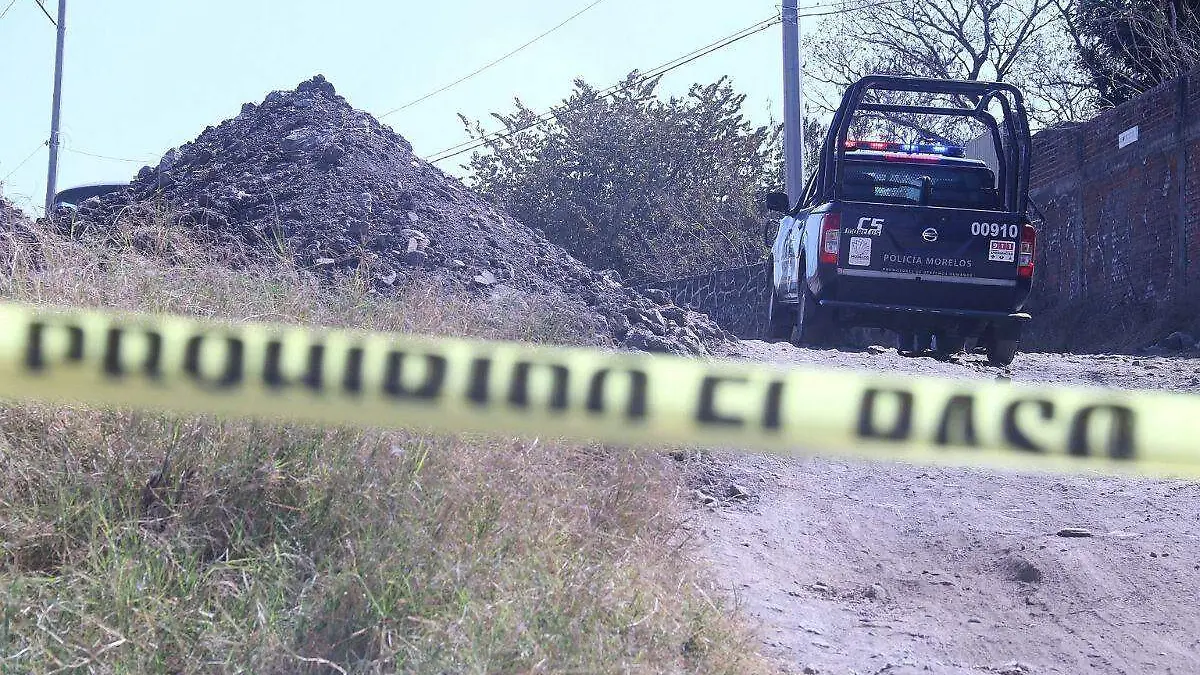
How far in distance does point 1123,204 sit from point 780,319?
7.18 meters

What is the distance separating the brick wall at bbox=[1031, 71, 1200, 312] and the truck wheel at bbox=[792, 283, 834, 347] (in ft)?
23.5

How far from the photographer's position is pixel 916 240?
9.96m

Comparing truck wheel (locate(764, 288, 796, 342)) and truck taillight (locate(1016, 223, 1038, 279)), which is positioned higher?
truck taillight (locate(1016, 223, 1038, 279))

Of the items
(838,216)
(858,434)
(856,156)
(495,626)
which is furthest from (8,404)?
(856,156)

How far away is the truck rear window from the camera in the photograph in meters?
11.0

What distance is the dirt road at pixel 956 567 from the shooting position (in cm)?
489

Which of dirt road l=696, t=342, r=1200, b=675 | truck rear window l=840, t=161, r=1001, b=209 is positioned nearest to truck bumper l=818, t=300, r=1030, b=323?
truck rear window l=840, t=161, r=1001, b=209

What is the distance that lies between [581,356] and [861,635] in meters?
2.82

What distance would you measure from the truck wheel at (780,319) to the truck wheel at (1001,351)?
2185 millimetres

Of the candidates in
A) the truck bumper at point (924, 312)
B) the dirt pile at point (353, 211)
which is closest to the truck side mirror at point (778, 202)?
the dirt pile at point (353, 211)

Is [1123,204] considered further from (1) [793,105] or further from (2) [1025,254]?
(2) [1025,254]

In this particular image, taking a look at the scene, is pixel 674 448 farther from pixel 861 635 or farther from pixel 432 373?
pixel 432 373

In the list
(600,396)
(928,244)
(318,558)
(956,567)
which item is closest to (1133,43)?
(928,244)

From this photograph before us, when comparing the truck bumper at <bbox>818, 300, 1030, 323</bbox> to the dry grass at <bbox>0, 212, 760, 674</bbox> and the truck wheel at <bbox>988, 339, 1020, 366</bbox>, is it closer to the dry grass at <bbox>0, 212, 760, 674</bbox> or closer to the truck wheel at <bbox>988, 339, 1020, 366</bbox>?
the truck wheel at <bbox>988, 339, 1020, 366</bbox>
